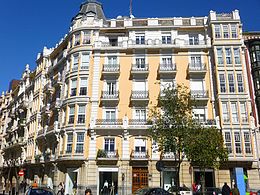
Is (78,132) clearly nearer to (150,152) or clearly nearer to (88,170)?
(88,170)

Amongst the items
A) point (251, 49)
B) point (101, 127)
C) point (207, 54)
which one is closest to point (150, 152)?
point (101, 127)

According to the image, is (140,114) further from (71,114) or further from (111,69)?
(71,114)

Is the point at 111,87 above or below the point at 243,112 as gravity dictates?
above

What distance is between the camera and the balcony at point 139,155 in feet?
100

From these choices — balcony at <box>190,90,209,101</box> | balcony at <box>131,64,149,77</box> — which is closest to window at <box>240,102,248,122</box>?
balcony at <box>190,90,209,101</box>

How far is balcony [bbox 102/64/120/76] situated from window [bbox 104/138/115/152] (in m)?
8.21

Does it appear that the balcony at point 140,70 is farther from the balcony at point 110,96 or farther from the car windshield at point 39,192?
the car windshield at point 39,192

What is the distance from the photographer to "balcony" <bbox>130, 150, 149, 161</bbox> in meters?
30.5

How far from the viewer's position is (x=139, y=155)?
101 feet

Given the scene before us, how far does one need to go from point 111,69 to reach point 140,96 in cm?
515

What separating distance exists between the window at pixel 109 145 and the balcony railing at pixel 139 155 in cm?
249

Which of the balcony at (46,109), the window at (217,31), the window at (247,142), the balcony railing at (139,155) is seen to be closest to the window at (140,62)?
the window at (217,31)

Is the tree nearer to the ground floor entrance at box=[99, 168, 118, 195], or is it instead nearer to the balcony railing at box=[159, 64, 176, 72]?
the balcony railing at box=[159, 64, 176, 72]

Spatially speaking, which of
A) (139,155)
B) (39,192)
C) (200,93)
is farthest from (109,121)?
(39,192)
